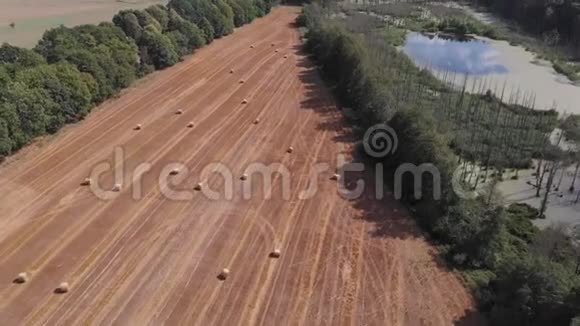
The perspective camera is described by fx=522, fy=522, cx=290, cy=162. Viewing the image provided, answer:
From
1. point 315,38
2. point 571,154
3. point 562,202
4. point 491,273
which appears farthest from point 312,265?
point 315,38

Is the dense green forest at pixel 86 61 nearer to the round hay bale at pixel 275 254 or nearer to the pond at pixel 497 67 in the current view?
the round hay bale at pixel 275 254

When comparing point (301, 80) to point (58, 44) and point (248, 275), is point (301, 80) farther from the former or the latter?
point (248, 275)

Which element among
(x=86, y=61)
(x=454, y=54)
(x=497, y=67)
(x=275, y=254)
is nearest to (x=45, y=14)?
(x=86, y=61)

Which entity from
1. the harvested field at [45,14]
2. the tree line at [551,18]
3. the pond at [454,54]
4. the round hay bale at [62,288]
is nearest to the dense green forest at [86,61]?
the round hay bale at [62,288]

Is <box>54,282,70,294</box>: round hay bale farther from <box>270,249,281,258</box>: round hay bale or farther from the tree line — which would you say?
the tree line

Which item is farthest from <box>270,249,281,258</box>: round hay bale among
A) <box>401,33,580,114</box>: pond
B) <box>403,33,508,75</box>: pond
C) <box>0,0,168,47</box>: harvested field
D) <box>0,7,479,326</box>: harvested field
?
<box>0,0,168,47</box>: harvested field
